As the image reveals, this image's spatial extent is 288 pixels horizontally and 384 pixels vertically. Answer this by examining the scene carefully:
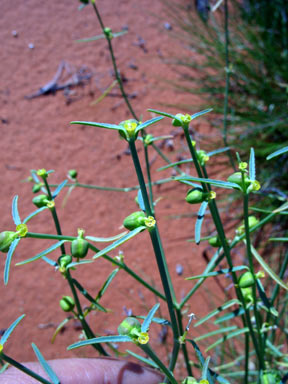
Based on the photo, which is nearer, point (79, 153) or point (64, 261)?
point (64, 261)

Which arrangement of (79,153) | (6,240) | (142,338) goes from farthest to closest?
(79,153)
(6,240)
(142,338)

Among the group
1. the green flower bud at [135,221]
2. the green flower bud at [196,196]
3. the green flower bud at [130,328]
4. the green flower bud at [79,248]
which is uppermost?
the green flower bud at [135,221]

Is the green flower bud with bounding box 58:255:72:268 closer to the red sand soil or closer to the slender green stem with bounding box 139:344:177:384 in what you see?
the slender green stem with bounding box 139:344:177:384

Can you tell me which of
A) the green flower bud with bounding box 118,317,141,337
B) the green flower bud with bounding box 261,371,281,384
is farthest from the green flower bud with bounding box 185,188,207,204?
the green flower bud with bounding box 261,371,281,384

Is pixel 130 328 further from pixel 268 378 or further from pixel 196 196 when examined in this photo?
pixel 268 378

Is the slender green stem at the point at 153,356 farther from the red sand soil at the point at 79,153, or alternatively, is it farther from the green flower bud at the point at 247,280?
the red sand soil at the point at 79,153

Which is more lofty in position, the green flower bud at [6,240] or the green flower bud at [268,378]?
the green flower bud at [6,240]

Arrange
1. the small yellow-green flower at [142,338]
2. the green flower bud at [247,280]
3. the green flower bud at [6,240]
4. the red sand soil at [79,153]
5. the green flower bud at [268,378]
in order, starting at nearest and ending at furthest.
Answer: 1. the small yellow-green flower at [142,338]
2. the green flower bud at [6,240]
3. the green flower bud at [247,280]
4. the green flower bud at [268,378]
5. the red sand soil at [79,153]

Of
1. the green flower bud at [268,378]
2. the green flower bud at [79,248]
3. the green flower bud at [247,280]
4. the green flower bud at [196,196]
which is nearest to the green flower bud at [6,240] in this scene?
the green flower bud at [79,248]

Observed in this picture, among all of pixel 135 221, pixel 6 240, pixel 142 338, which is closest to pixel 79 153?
pixel 6 240
